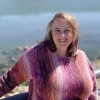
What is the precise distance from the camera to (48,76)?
2434 millimetres

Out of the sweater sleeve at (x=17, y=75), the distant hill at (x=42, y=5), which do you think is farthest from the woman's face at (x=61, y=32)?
the distant hill at (x=42, y=5)

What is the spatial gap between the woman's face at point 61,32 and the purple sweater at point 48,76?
0.10 metres

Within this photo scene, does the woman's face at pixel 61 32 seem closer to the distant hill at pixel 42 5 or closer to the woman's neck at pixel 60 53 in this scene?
the woman's neck at pixel 60 53

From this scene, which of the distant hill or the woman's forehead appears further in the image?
the distant hill

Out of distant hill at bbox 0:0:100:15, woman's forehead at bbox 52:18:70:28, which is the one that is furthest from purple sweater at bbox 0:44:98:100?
distant hill at bbox 0:0:100:15

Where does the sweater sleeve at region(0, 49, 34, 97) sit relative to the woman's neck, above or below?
below

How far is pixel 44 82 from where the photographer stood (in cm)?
242

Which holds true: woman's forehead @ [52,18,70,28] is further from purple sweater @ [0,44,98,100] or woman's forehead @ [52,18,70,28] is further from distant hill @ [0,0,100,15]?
distant hill @ [0,0,100,15]

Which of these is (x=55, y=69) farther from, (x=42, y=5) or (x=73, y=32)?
(x=42, y=5)

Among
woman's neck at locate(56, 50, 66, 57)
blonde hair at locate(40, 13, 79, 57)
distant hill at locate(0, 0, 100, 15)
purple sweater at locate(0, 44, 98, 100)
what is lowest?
distant hill at locate(0, 0, 100, 15)

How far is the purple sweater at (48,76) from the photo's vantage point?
7.98 feet

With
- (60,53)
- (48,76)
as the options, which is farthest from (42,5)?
(48,76)

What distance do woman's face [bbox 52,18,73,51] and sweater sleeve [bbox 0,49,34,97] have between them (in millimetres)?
189

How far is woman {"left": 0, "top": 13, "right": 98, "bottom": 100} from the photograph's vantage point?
2436 mm
